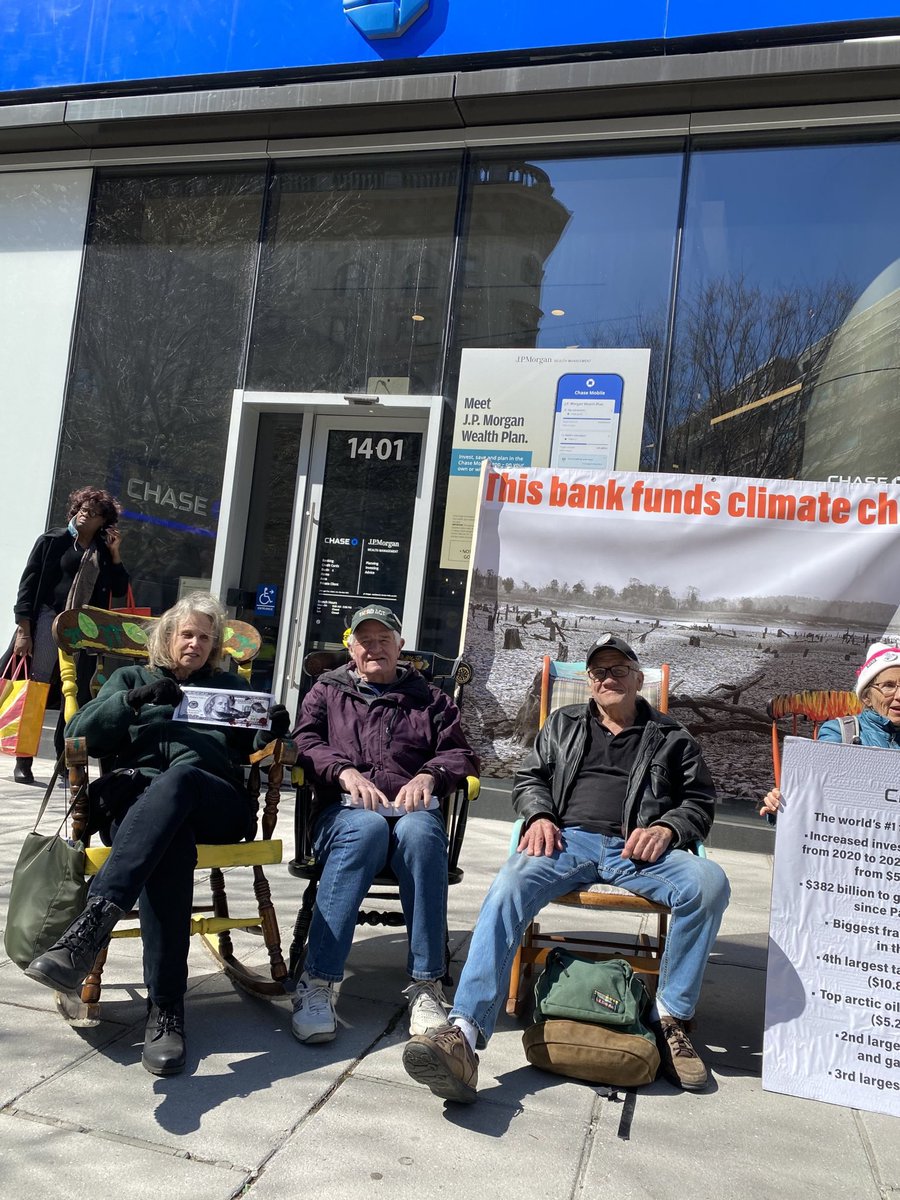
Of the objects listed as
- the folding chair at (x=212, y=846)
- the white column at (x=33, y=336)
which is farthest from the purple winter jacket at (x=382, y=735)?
the white column at (x=33, y=336)

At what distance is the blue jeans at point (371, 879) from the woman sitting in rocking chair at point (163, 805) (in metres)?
0.33

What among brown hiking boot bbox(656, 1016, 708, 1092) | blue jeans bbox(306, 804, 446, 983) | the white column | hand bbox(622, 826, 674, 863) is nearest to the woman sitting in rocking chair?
blue jeans bbox(306, 804, 446, 983)

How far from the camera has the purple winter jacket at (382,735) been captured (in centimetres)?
325

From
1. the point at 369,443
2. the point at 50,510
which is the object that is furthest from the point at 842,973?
the point at 50,510

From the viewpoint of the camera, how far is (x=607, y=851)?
307 centimetres

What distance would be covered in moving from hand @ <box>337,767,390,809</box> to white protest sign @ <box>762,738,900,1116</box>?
1.22 meters

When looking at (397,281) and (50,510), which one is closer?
(397,281)

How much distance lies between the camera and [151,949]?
8.63 feet

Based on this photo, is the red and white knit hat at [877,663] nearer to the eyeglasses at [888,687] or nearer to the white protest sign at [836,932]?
the eyeglasses at [888,687]

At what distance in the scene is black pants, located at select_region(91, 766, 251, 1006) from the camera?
2.61m

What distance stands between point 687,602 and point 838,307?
2.13 metres

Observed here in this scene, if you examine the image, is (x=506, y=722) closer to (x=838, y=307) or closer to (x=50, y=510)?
(x=838, y=307)

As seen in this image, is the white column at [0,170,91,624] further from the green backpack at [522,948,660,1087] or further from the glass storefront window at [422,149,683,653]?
the green backpack at [522,948,660,1087]

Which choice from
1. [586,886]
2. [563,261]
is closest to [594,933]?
[586,886]
